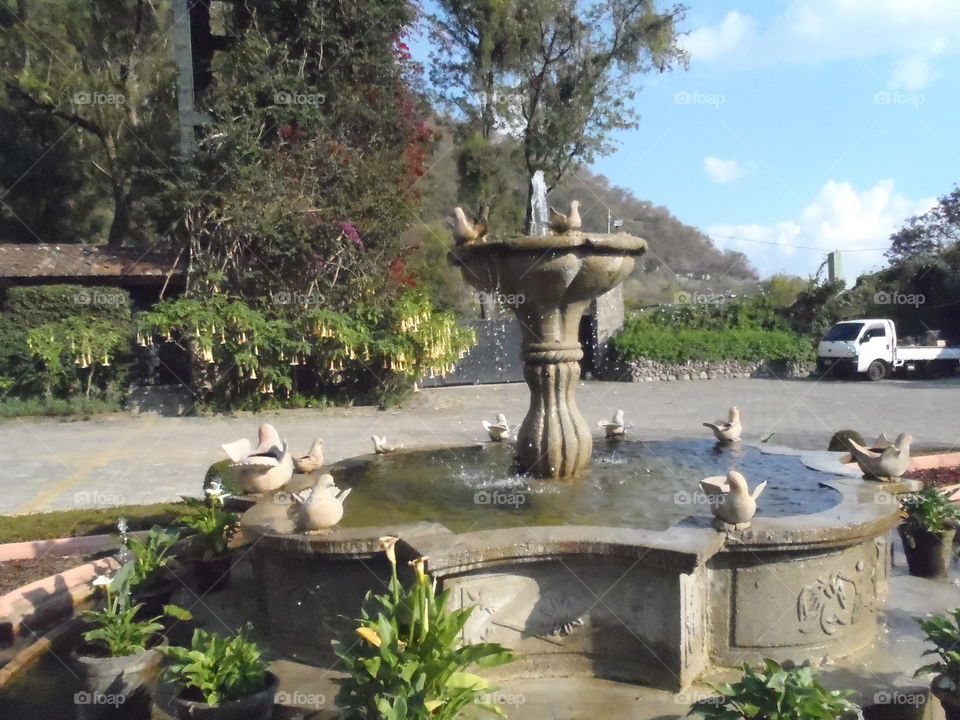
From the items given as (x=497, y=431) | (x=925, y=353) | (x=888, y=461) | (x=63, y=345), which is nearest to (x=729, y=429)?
(x=888, y=461)

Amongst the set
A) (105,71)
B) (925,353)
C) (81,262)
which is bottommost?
(925,353)

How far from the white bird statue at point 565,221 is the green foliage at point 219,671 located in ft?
11.0

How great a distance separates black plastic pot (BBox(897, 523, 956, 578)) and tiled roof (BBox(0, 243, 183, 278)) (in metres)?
15.7

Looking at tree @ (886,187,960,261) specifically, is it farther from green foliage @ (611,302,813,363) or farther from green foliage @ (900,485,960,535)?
green foliage @ (900,485,960,535)

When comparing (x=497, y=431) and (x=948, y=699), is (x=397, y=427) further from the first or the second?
(x=948, y=699)

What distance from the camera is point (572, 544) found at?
3.94 m

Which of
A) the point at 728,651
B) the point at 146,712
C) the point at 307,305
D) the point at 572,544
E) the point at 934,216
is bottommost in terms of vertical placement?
the point at 146,712

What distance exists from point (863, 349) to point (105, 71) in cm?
2483

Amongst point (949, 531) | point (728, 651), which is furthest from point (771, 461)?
point (728, 651)

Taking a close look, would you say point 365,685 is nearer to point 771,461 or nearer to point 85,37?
point 771,461

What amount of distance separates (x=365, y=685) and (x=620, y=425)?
17.0ft

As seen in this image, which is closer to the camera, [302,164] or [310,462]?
[310,462]

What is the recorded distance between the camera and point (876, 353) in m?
23.0

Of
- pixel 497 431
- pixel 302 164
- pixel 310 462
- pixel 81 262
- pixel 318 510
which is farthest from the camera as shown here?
pixel 81 262
